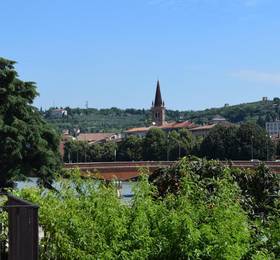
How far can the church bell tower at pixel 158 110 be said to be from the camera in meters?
174

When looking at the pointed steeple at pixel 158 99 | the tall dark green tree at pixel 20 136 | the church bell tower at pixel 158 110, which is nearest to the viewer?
the tall dark green tree at pixel 20 136

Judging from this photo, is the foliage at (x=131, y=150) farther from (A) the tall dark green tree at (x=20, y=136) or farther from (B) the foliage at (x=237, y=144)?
(A) the tall dark green tree at (x=20, y=136)

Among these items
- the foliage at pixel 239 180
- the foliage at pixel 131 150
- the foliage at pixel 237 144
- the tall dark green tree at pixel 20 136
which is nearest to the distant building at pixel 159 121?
the foliage at pixel 131 150

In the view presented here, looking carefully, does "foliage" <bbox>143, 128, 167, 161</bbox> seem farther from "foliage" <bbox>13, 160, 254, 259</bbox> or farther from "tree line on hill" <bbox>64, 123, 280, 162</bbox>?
"foliage" <bbox>13, 160, 254, 259</bbox>

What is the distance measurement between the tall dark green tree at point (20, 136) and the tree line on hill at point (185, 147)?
158 ft

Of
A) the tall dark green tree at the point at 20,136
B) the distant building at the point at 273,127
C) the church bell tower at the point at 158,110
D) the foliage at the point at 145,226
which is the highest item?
the church bell tower at the point at 158,110

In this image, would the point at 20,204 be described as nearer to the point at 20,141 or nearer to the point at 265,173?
the point at 265,173

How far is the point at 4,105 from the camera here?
1282 inches

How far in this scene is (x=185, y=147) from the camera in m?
100

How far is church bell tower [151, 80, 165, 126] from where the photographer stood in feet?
569

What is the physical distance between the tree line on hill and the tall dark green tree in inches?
1895

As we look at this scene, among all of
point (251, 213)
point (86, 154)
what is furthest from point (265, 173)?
point (86, 154)

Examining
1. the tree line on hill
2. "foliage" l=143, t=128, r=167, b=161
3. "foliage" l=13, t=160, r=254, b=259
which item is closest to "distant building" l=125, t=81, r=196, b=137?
the tree line on hill

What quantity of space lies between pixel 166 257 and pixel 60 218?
1.38 m
